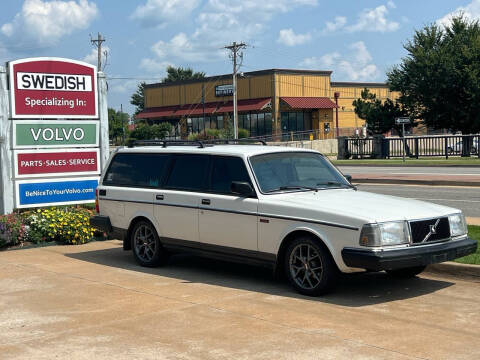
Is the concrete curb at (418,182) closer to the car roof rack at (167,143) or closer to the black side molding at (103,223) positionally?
the car roof rack at (167,143)

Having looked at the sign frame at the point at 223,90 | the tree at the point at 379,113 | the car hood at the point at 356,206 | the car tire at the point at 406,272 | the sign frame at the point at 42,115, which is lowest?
the car tire at the point at 406,272

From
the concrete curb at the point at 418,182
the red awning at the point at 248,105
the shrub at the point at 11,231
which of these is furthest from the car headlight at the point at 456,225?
the red awning at the point at 248,105

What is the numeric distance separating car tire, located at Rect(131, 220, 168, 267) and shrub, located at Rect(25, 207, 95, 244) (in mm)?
2337

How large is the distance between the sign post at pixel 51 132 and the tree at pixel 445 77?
131 ft

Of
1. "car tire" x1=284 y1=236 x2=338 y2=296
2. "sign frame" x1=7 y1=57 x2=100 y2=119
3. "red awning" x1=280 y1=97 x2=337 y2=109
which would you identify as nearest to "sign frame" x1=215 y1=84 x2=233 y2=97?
"red awning" x1=280 y1=97 x2=337 y2=109

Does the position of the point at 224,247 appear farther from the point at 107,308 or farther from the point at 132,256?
the point at 132,256

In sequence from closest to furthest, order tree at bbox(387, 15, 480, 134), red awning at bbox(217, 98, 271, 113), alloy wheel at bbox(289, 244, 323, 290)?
alloy wheel at bbox(289, 244, 323, 290) < tree at bbox(387, 15, 480, 134) < red awning at bbox(217, 98, 271, 113)

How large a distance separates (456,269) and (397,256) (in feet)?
5.43

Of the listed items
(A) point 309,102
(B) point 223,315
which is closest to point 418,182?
(B) point 223,315

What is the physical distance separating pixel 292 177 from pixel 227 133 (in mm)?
54753

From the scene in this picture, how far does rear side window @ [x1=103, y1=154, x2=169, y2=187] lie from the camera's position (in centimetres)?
994

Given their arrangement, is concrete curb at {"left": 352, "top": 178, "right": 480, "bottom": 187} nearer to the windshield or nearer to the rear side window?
the windshield

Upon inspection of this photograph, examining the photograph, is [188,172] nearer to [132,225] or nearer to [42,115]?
[132,225]

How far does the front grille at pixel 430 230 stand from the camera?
24.8 feet
